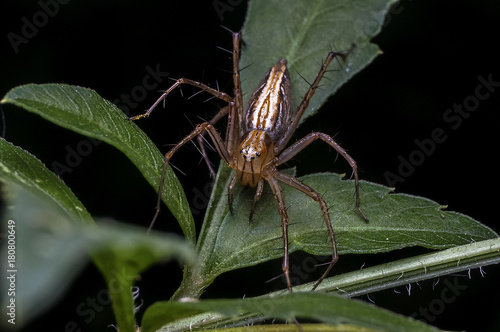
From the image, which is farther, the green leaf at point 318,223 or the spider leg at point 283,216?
the spider leg at point 283,216

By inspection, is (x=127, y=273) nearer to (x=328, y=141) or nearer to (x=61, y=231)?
(x=61, y=231)

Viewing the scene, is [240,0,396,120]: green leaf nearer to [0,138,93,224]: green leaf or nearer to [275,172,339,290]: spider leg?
[275,172,339,290]: spider leg

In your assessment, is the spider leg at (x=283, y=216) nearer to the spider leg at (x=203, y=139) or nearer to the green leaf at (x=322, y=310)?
the spider leg at (x=203, y=139)

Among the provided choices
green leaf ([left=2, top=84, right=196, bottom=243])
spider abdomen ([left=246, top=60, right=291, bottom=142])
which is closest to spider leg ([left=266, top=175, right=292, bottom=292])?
green leaf ([left=2, top=84, right=196, bottom=243])

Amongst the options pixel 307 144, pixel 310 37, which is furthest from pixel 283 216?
pixel 310 37

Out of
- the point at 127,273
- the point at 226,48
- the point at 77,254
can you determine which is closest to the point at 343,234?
the point at 127,273

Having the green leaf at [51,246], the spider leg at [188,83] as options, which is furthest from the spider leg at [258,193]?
the green leaf at [51,246]

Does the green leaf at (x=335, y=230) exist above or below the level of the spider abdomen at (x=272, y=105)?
below
